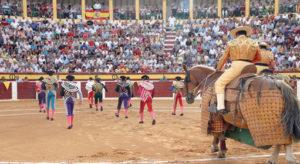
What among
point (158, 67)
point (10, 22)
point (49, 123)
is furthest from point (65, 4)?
point (49, 123)

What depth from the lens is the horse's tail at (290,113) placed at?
5918 millimetres

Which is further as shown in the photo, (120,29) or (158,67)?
(120,29)

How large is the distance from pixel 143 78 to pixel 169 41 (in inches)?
535

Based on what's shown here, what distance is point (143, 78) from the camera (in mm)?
11930

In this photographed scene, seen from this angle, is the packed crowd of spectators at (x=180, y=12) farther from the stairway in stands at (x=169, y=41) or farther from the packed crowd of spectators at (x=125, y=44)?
the stairway in stands at (x=169, y=41)

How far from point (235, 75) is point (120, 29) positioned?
1975 centimetres

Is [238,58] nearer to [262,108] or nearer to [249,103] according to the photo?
[249,103]

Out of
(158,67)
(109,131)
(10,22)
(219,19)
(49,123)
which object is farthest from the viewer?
(219,19)

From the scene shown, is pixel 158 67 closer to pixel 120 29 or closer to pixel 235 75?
pixel 120 29

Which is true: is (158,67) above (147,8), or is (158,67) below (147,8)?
below

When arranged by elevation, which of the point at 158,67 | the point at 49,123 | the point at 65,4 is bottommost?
the point at 49,123

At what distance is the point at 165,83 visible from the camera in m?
20.6

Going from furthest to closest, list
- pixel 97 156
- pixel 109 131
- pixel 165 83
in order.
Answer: pixel 165 83
pixel 109 131
pixel 97 156

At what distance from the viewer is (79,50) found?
76.8 ft
